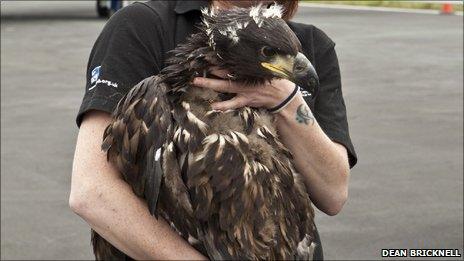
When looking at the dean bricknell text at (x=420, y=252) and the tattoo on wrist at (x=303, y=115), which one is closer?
the tattoo on wrist at (x=303, y=115)


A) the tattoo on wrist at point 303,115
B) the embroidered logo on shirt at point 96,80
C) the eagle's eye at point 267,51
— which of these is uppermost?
the eagle's eye at point 267,51

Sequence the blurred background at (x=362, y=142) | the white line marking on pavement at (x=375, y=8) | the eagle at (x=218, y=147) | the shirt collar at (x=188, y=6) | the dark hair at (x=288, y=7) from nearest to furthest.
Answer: the eagle at (x=218, y=147) → the shirt collar at (x=188, y=6) → the dark hair at (x=288, y=7) → the blurred background at (x=362, y=142) → the white line marking on pavement at (x=375, y=8)

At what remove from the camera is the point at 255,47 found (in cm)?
262

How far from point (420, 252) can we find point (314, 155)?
479 cm

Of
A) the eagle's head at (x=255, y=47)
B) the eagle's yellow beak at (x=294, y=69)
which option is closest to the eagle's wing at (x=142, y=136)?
the eagle's head at (x=255, y=47)

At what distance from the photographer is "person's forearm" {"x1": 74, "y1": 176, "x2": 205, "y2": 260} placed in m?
2.66

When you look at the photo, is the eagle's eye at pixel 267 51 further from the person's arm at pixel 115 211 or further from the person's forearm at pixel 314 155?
the person's arm at pixel 115 211

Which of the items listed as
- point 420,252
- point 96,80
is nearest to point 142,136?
point 96,80

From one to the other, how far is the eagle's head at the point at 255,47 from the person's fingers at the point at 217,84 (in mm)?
26

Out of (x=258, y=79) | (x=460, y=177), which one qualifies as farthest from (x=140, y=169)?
(x=460, y=177)

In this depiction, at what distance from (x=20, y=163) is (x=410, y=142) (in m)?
4.69

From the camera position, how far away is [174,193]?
103 inches

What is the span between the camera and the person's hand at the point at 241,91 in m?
2.66

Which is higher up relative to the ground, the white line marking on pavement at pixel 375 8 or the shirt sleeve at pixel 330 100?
the shirt sleeve at pixel 330 100
